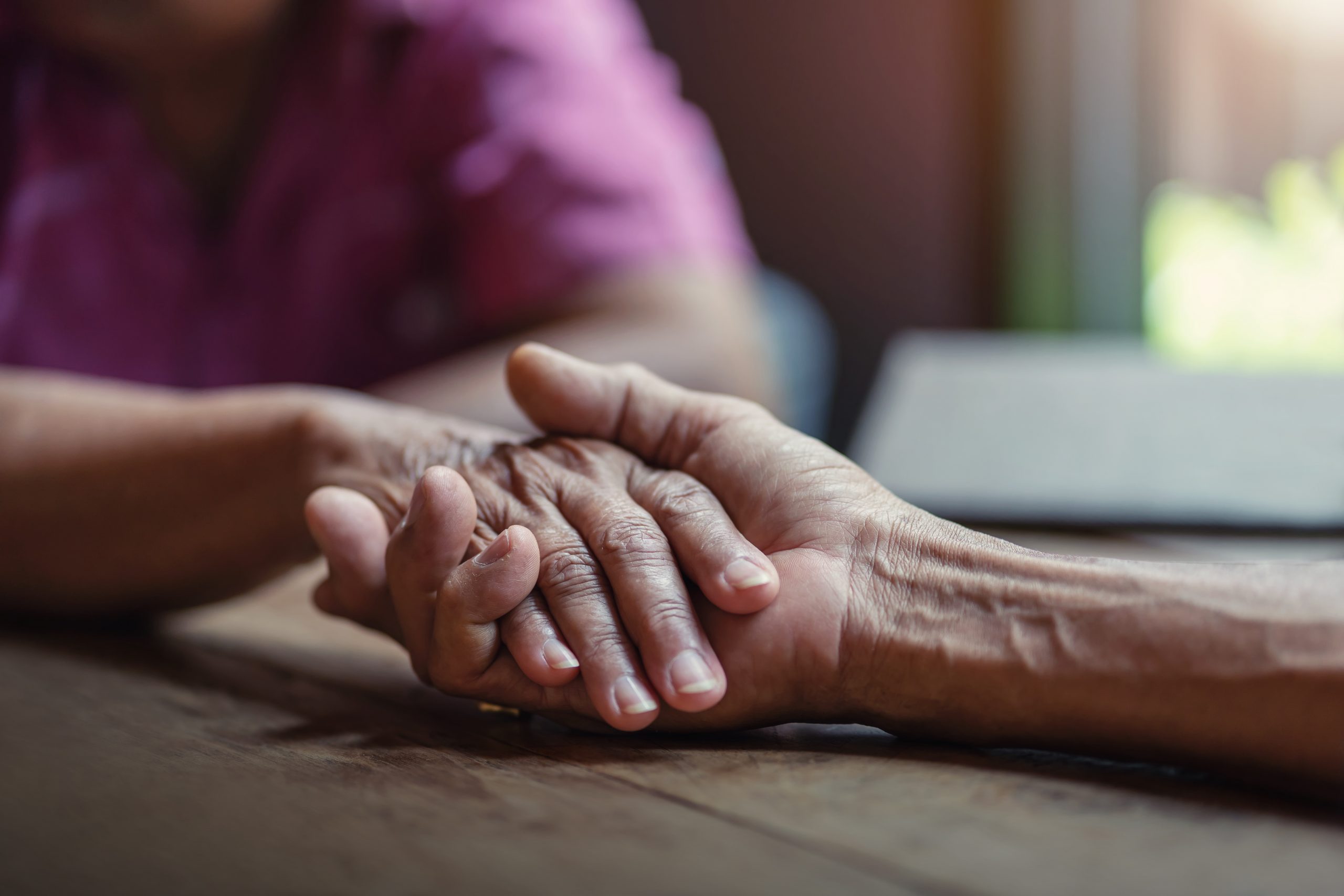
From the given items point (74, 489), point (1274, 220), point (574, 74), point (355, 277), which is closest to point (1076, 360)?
point (574, 74)

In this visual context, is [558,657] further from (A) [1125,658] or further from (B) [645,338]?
(B) [645,338]

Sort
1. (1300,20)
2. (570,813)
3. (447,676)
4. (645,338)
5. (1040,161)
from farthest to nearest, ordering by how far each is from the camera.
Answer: (1040,161) < (1300,20) < (645,338) < (447,676) < (570,813)

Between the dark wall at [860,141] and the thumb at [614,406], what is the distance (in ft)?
8.27

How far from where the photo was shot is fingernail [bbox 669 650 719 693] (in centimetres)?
47

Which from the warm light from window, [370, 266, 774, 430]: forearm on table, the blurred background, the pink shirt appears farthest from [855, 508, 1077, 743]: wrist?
the warm light from window

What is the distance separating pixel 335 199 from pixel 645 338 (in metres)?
0.37

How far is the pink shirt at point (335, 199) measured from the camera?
1135mm

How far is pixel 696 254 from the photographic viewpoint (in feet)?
3.97

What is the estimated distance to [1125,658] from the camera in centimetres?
→ 44

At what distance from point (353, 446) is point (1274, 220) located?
2.62m

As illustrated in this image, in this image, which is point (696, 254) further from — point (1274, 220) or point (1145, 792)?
point (1274, 220)

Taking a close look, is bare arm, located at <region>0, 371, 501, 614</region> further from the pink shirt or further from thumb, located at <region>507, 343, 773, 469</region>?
the pink shirt

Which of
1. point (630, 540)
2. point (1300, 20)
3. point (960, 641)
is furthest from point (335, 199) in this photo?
point (1300, 20)

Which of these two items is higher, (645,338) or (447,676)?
(645,338)
